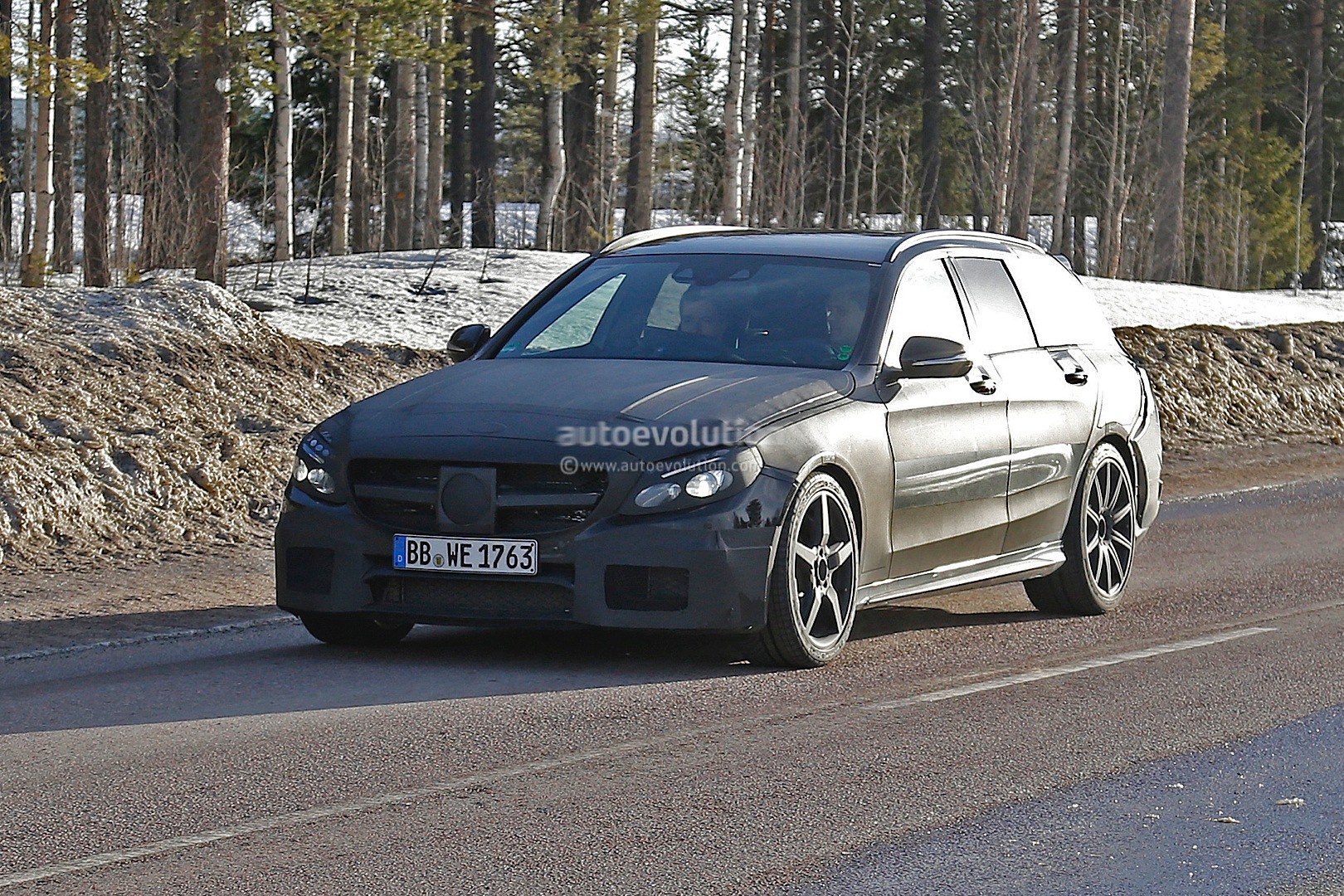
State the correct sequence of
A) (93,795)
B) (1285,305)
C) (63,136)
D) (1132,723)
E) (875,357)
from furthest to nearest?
(63,136) < (1285,305) < (875,357) < (1132,723) < (93,795)

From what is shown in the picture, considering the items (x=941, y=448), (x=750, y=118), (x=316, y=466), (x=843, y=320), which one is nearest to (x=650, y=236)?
(x=843, y=320)

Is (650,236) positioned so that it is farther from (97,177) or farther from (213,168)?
(97,177)

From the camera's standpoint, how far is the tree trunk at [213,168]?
18250 mm

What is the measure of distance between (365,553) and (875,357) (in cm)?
221

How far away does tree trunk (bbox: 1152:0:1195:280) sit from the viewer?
107 ft

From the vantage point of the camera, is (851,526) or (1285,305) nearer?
(851,526)

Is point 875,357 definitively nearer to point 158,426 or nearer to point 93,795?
point 93,795

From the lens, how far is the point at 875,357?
7.77m

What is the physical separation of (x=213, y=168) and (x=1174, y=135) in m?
19.8

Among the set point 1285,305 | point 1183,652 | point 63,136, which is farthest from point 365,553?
point 63,136

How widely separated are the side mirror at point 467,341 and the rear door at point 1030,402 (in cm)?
218

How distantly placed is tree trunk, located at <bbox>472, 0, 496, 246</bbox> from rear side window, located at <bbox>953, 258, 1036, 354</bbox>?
21447 mm

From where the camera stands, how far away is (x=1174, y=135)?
108ft

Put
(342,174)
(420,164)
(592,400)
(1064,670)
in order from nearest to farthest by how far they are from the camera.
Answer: (592,400) < (1064,670) < (342,174) < (420,164)
